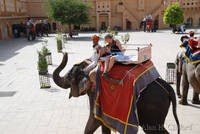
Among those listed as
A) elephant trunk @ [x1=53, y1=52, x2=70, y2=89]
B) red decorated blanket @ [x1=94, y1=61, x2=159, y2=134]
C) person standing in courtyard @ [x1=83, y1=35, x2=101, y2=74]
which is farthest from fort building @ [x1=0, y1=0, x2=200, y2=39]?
red decorated blanket @ [x1=94, y1=61, x2=159, y2=134]

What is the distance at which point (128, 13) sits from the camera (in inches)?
1495

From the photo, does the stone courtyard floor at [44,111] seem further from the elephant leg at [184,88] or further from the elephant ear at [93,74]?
the elephant ear at [93,74]

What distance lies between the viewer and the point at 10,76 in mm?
10406

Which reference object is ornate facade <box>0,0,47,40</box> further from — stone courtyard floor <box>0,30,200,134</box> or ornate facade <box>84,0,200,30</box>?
stone courtyard floor <box>0,30,200,134</box>

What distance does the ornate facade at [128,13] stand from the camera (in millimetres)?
37688

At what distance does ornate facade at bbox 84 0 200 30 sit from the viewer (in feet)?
124

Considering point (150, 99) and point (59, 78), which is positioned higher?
point (59, 78)

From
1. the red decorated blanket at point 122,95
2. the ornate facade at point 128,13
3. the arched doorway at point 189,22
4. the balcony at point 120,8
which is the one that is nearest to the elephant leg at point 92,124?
the red decorated blanket at point 122,95

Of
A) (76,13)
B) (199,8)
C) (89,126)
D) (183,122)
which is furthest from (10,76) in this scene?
(199,8)

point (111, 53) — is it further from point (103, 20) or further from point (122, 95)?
point (103, 20)

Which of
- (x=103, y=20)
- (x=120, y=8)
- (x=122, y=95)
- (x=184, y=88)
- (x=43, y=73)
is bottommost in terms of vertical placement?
(x=184, y=88)

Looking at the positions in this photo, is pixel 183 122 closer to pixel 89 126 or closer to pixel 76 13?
pixel 89 126

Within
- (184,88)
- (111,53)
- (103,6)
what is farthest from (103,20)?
(111,53)

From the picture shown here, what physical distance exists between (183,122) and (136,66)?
2.63 meters
